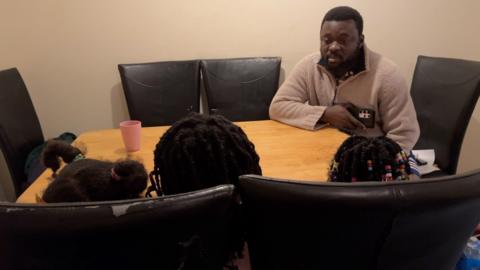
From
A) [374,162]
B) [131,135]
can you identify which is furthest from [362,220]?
[131,135]

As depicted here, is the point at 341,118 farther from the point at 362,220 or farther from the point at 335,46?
the point at 362,220

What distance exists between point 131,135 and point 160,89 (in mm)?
900

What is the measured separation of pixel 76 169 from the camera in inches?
29.7

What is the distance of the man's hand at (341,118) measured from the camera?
1413mm

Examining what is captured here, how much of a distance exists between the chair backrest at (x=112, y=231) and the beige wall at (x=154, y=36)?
1.80 m

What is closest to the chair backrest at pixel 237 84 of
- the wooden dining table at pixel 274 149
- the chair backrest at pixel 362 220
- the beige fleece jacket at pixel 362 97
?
the beige fleece jacket at pixel 362 97

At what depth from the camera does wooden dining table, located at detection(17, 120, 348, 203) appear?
1.03 metres

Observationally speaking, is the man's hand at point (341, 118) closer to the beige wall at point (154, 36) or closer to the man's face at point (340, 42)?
the man's face at point (340, 42)

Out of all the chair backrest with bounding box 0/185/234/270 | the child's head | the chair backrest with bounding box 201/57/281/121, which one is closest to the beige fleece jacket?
the chair backrest with bounding box 201/57/281/121

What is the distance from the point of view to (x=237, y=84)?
2.11 m

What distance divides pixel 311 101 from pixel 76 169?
116 cm

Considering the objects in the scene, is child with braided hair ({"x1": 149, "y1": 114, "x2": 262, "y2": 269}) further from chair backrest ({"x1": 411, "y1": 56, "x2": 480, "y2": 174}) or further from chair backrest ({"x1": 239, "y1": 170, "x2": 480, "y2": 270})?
chair backrest ({"x1": 411, "y1": 56, "x2": 480, "y2": 174})

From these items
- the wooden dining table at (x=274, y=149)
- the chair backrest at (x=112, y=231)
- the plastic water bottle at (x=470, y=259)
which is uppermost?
the chair backrest at (x=112, y=231)

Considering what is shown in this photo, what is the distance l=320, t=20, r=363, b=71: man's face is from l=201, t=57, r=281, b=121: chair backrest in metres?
0.61
